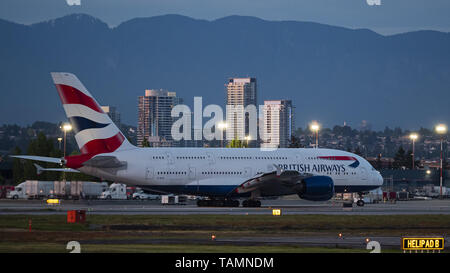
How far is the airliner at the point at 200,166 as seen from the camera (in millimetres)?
60469

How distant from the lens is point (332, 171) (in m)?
69.1

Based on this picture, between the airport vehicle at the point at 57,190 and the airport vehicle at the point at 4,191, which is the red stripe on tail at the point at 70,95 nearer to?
the airport vehicle at the point at 57,190

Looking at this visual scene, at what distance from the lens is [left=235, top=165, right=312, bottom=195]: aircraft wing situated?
65.2 meters

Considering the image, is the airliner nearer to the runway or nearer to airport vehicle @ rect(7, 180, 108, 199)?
the runway

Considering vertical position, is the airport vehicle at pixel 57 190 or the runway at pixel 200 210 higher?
the airport vehicle at pixel 57 190

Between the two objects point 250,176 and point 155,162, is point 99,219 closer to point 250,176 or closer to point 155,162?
point 155,162

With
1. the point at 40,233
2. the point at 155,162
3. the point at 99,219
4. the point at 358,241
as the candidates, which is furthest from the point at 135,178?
the point at 358,241

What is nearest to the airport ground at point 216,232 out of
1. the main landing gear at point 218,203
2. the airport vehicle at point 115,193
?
the main landing gear at point 218,203

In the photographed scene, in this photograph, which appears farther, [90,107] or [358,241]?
[90,107]

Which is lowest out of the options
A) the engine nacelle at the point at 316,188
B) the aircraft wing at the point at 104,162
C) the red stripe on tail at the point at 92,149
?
the engine nacelle at the point at 316,188

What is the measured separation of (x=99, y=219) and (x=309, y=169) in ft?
83.8

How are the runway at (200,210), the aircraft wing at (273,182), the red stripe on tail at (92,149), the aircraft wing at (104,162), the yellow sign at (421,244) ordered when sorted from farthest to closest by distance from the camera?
the aircraft wing at (273,182), the aircraft wing at (104,162), the red stripe on tail at (92,149), the runway at (200,210), the yellow sign at (421,244)
